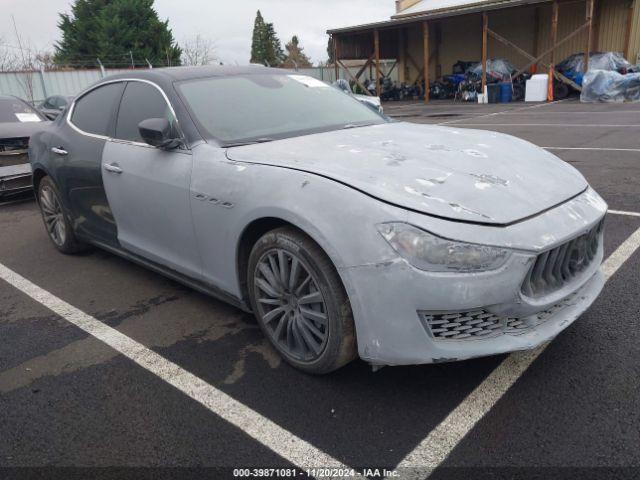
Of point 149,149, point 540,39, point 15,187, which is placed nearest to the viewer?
point 149,149

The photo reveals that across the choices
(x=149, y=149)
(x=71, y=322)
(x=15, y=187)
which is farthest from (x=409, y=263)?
(x=15, y=187)

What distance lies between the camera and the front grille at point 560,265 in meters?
2.27

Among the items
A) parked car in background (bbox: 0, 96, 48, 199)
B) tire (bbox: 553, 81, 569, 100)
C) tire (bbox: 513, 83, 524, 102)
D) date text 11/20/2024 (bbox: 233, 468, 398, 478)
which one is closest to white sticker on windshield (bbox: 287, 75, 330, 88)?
date text 11/20/2024 (bbox: 233, 468, 398, 478)

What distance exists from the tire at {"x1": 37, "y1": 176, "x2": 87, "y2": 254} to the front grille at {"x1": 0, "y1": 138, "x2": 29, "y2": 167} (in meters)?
2.45

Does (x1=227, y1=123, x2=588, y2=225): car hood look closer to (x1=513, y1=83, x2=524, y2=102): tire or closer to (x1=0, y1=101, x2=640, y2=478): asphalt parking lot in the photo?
(x1=0, y1=101, x2=640, y2=478): asphalt parking lot

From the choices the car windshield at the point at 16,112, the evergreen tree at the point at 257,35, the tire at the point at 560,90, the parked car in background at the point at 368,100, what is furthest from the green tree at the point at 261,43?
the car windshield at the point at 16,112

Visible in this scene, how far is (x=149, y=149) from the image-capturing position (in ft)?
11.2

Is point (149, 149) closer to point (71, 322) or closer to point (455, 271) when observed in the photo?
point (71, 322)

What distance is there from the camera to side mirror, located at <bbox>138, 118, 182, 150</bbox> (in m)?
3.12

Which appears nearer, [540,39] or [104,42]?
[540,39]

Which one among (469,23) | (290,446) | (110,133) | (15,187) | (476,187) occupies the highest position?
(469,23)

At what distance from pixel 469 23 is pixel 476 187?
28263 mm

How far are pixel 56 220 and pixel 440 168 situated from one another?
12.3ft

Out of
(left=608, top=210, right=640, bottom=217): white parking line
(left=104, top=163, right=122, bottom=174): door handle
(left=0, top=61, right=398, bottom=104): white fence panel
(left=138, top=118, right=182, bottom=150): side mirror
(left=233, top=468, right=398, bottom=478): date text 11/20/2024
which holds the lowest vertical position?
(left=608, top=210, right=640, bottom=217): white parking line
